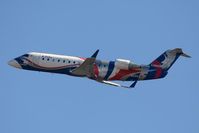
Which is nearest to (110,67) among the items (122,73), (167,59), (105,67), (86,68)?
(105,67)

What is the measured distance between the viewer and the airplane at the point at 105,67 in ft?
188

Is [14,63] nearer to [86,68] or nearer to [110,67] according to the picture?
[86,68]

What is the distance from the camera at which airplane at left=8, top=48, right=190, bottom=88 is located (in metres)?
57.4

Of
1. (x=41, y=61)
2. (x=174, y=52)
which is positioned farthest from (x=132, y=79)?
(x=41, y=61)

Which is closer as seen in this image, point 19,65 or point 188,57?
point 188,57

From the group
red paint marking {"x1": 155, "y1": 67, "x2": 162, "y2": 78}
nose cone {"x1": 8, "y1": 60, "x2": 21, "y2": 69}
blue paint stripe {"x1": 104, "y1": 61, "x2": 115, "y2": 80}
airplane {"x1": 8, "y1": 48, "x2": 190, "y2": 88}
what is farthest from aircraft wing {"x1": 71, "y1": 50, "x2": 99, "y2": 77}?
nose cone {"x1": 8, "y1": 60, "x2": 21, "y2": 69}

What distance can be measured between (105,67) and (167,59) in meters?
6.68

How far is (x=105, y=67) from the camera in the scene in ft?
192

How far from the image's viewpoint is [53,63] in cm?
5966

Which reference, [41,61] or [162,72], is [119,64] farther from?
[41,61]

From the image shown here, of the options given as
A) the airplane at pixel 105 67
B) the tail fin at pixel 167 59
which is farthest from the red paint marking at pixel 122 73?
the tail fin at pixel 167 59

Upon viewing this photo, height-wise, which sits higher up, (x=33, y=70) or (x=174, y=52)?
(x=174, y=52)

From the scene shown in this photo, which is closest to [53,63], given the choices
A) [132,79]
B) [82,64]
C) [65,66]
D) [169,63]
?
[65,66]

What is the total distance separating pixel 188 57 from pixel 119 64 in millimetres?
7274
